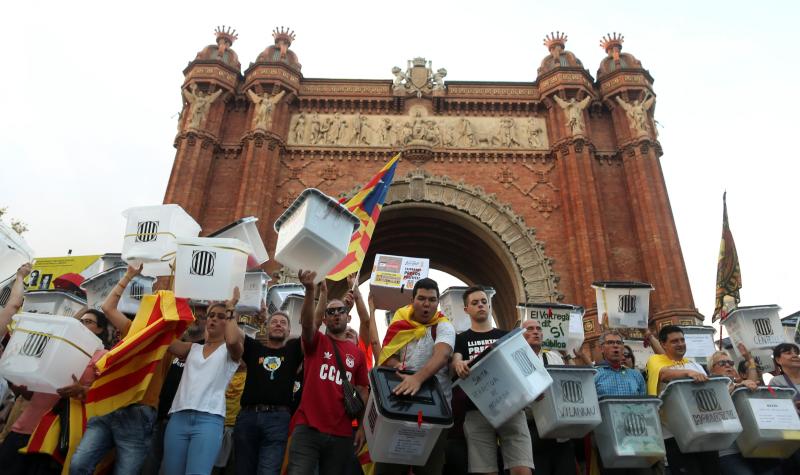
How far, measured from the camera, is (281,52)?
60.7 feet

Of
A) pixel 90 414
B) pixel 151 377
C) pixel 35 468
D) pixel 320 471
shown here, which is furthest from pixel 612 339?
pixel 35 468

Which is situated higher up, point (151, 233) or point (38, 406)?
point (151, 233)

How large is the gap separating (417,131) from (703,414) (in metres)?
14.0

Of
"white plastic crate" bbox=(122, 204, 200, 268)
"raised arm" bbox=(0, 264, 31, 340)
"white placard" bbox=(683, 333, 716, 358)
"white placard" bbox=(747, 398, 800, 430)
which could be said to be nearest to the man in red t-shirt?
"white plastic crate" bbox=(122, 204, 200, 268)

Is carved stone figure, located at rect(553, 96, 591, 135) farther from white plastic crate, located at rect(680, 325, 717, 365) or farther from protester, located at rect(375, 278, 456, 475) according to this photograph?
protester, located at rect(375, 278, 456, 475)

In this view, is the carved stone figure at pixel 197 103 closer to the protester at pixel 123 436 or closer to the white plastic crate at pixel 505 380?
the protester at pixel 123 436

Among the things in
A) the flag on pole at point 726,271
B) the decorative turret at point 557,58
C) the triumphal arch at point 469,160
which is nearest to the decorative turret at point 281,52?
the triumphal arch at point 469,160

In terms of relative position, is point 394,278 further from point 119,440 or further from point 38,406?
point 38,406

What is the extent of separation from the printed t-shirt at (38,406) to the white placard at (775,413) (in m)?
5.81

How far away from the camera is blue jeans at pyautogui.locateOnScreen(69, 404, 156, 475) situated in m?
3.74

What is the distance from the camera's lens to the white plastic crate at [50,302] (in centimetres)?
748

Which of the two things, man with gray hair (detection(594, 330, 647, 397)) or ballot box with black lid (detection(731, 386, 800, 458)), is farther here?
man with gray hair (detection(594, 330, 647, 397))

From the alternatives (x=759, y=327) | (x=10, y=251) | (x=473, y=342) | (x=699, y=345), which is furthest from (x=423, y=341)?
(x=699, y=345)

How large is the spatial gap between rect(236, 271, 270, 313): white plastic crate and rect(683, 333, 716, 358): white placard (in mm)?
7206
